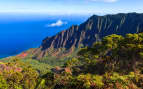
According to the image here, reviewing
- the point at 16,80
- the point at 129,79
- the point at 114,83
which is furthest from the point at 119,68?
the point at 16,80

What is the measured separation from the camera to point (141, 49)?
34250 mm

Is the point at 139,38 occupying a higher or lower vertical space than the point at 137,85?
higher

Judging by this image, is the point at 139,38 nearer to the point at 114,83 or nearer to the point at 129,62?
the point at 129,62

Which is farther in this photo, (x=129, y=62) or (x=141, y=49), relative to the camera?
(x=129, y=62)

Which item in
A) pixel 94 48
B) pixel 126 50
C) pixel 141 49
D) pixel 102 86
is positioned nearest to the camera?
pixel 102 86

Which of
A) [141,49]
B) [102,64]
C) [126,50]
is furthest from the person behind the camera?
[102,64]

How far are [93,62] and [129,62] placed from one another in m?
9.68

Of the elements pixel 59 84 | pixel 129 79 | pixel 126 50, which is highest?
pixel 126 50

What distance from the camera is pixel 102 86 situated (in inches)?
760

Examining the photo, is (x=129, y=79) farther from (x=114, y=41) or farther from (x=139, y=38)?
(x=114, y=41)

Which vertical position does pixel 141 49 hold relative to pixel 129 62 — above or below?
above

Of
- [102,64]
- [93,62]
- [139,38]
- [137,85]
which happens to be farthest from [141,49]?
[137,85]

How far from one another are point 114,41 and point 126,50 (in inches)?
203

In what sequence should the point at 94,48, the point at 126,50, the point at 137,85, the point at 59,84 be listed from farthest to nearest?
the point at 94,48 → the point at 126,50 → the point at 59,84 → the point at 137,85
